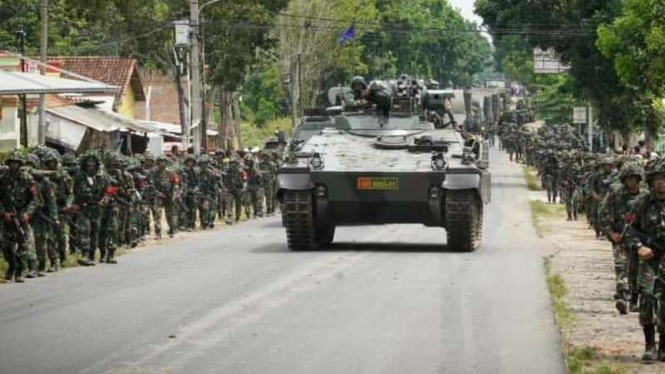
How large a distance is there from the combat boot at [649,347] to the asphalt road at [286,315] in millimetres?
676

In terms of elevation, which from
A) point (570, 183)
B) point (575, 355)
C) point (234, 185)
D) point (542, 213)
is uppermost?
point (234, 185)

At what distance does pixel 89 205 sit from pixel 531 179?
41.0 metres

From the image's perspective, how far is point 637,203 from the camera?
12516 millimetres

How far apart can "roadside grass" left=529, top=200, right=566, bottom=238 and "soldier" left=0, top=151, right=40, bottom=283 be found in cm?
1279

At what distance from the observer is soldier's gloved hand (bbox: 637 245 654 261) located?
12.0m

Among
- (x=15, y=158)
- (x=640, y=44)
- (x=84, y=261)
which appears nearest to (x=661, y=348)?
(x=15, y=158)

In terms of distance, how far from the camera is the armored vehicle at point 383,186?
23.2 meters

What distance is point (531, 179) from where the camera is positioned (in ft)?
200

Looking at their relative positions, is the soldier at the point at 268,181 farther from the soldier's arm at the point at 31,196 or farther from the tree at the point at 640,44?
the soldier's arm at the point at 31,196

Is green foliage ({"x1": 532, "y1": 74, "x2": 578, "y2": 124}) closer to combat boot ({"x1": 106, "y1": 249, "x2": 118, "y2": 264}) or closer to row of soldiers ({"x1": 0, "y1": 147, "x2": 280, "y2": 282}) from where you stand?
row of soldiers ({"x1": 0, "y1": 147, "x2": 280, "y2": 282})

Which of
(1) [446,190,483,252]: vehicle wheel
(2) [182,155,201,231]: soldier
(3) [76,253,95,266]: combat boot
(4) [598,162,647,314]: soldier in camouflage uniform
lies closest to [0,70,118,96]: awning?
(2) [182,155,201,231]: soldier

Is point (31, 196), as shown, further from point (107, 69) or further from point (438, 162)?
point (107, 69)

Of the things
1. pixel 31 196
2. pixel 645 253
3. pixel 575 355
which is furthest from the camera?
pixel 31 196

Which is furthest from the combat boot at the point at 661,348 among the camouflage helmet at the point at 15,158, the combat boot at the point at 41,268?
the combat boot at the point at 41,268
